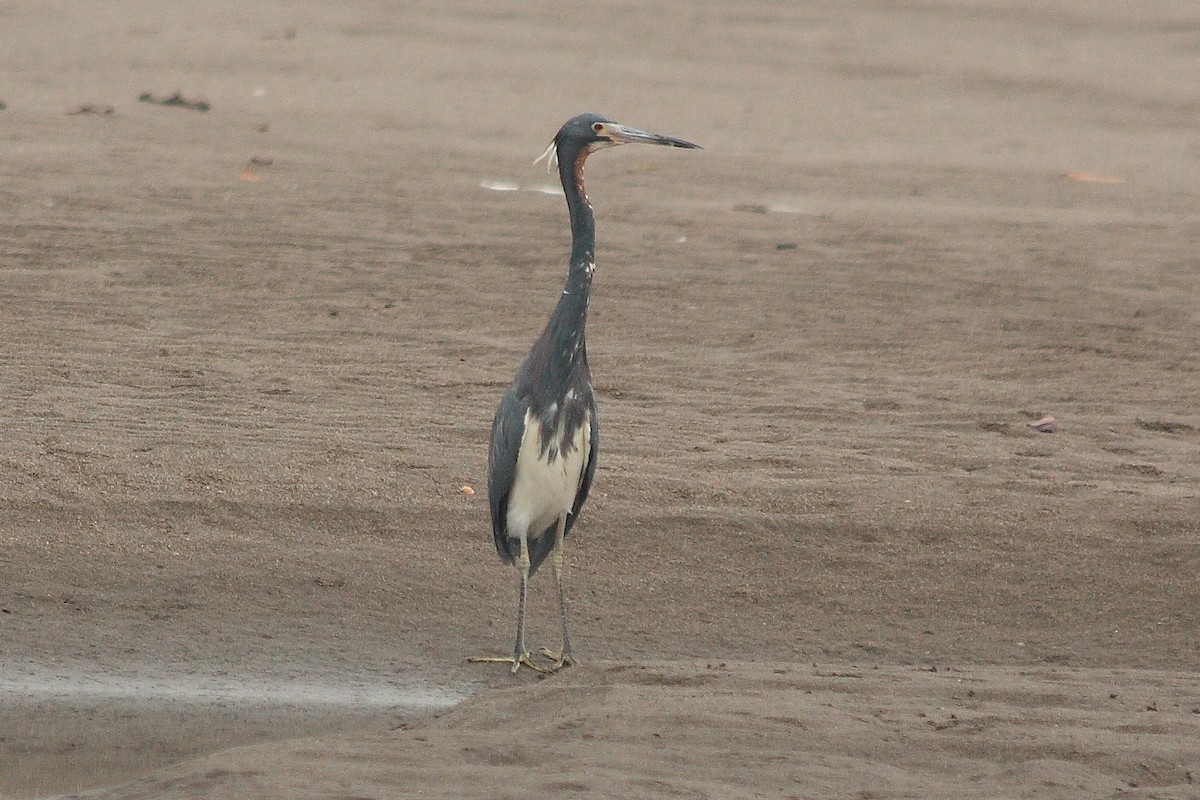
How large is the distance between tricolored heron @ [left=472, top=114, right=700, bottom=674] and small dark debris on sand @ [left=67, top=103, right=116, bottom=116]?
867 cm

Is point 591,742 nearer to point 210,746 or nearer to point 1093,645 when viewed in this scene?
point 210,746

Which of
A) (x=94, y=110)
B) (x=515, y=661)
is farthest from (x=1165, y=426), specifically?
(x=94, y=110)

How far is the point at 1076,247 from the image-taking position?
12523 millimetres

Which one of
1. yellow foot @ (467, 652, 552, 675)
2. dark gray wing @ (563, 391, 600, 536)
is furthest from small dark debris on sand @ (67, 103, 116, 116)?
yellow foot @ (467, 652, 552, 675)

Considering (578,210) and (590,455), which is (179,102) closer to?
(578,210)

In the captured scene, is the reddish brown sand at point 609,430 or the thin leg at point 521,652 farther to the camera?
the thin leg at point 521,652

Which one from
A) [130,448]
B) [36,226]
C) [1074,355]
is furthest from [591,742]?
[36,226]

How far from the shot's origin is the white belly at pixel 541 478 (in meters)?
6.46

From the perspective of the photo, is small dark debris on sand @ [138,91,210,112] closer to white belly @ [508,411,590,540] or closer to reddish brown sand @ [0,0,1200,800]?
reddish brown sand @ [0,0,1200,800]

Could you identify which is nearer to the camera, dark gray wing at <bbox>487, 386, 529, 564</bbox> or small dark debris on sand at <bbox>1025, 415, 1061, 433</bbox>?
dark gray wing at <bbox>487, 386, 529, 564</bbox>

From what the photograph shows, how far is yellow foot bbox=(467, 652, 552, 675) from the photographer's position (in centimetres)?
638

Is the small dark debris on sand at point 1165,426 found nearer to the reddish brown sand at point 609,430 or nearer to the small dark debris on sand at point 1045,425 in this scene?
the reddish brown sand at point 609,430

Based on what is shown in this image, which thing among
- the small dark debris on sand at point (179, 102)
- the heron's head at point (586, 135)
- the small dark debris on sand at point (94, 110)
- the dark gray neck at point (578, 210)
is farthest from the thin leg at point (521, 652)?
the small dark debris on sand at point (179, 102)

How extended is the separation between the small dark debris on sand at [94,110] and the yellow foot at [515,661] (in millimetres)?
9175
